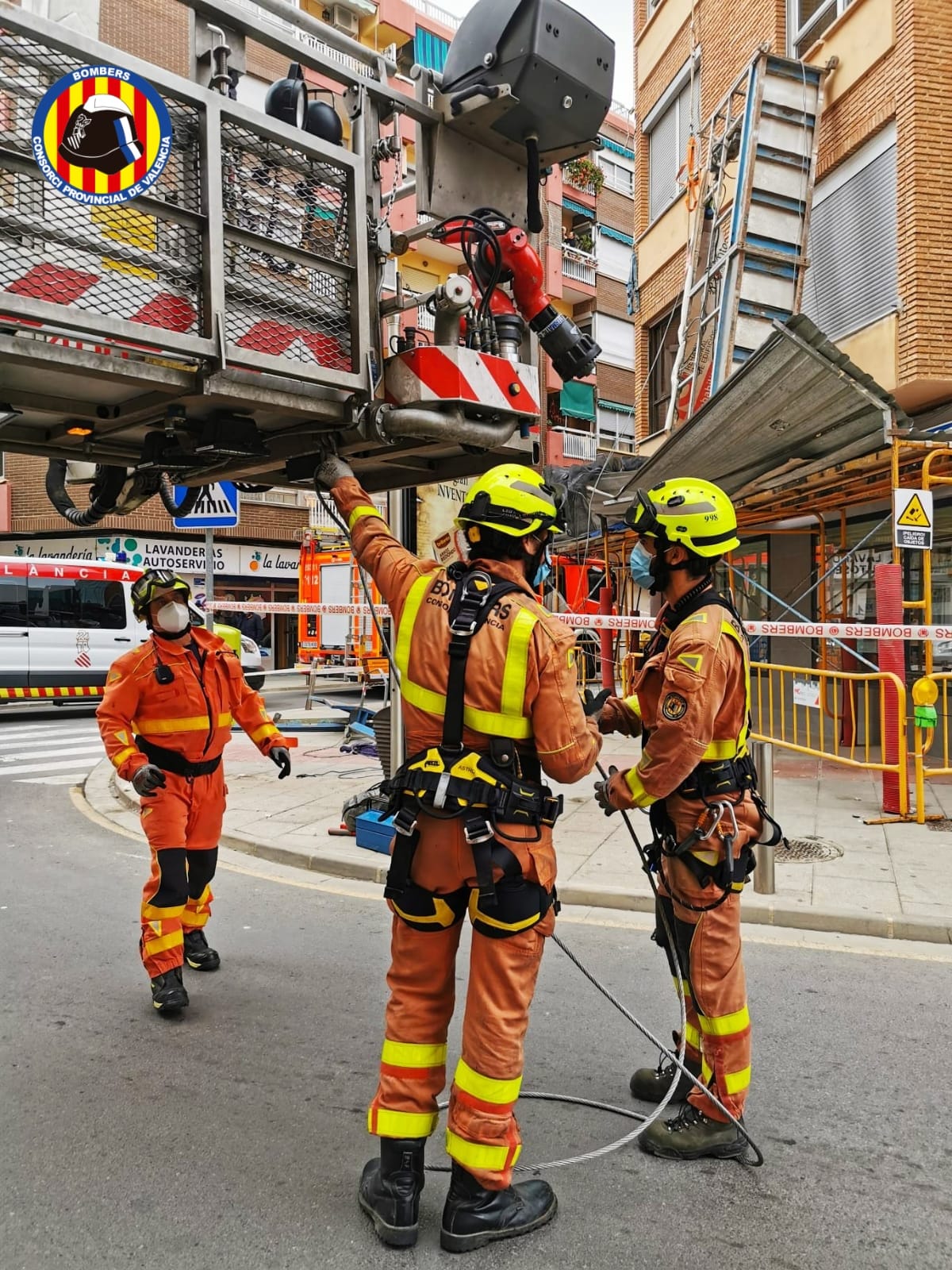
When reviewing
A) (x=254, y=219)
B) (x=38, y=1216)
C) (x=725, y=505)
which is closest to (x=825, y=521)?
(x=725, y=505)

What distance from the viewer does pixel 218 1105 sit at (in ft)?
10.6

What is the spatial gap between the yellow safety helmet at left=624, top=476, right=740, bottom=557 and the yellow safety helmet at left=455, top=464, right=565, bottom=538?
496 millimetres

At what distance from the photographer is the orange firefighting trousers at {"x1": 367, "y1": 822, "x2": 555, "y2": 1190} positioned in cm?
252

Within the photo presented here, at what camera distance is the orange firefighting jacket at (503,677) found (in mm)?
2590

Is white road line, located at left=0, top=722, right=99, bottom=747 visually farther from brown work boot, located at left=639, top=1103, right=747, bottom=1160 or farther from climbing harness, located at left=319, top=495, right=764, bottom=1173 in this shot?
brown work boot, located at left=639, top=1103, right=747, bottom=1160

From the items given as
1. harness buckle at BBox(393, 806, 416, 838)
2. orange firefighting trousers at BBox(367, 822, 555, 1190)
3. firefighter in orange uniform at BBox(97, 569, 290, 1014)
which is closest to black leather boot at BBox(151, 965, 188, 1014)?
firefighter in orange uniform at BBox(97, 569, 290, 1014)

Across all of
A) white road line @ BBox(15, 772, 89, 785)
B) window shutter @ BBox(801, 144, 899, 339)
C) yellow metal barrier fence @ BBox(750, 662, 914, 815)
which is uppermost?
window shutter @ BBox(801, 144, 899, 339)

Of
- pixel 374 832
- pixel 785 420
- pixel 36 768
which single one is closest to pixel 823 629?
pixel 785 420

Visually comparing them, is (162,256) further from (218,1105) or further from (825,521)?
(825,521)

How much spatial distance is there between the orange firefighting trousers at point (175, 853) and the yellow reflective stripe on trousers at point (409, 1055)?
179 cm

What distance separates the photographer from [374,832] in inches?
258

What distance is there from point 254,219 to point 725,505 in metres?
1.77

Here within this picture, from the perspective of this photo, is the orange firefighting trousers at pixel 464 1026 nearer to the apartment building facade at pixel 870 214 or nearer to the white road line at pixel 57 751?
the apartment building facade at pixel 870 214

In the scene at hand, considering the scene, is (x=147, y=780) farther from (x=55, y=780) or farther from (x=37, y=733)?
(x=37, y=733)
